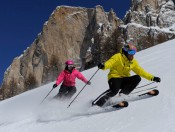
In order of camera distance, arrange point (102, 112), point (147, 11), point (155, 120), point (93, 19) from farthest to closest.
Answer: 1. point (93, 19)
2. point (147, 11)
3. point (102, 112)
4. point (155, 120)

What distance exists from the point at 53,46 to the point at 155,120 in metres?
118

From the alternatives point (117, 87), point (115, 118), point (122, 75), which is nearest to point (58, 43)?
point (122, 75)

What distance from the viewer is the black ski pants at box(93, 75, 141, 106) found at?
8.29 metres

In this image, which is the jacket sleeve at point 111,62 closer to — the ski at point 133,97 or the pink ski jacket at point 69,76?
the ski at point 133,97

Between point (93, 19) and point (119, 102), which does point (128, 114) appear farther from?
point (93, 19)

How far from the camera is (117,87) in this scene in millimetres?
8320

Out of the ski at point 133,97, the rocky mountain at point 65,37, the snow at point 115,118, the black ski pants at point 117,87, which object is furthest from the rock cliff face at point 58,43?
the ski at point 133,97

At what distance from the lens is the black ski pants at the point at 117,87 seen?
8.29m

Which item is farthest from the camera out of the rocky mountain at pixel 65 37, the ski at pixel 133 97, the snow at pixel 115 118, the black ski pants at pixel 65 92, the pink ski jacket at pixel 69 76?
the rocky mountain at pixel 65 37

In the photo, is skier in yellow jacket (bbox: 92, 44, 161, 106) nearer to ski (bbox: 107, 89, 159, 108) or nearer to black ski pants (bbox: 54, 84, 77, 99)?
ski (bbox: 107, 89, 159, 108)

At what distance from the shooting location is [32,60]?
12569 cm

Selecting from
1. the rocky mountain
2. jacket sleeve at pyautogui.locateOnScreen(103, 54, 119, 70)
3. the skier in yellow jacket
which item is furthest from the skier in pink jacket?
the rocky mountain

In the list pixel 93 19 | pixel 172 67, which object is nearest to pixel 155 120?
pixel 172 67

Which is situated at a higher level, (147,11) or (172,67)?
(172,67)
